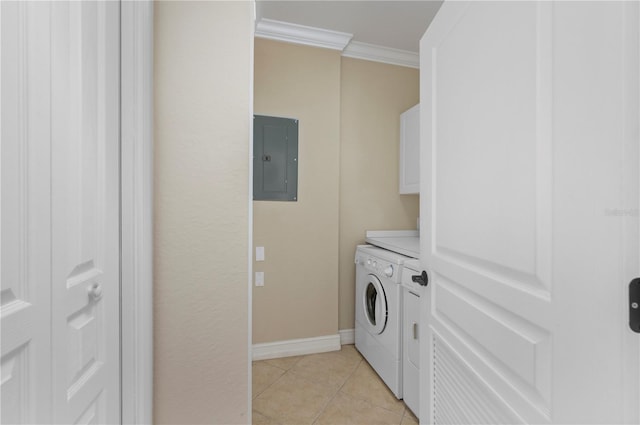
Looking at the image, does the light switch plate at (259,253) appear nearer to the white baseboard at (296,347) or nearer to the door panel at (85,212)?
the white baseboard at (296,347)

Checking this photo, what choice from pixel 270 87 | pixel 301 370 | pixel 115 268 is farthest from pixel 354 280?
pixel 115 268

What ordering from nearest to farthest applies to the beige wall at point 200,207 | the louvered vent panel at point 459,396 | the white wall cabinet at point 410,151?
the louvered vent panel at point 459,396 < the beige wall at point 200,207 < the white wall cabinet at point 410,151

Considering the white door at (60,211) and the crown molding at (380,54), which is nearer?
the white door at (60,211)

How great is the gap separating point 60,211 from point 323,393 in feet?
5.97

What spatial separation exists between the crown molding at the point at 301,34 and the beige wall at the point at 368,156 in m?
0.21

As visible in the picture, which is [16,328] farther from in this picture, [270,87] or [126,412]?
[270,87]

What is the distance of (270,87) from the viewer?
2.37 metres

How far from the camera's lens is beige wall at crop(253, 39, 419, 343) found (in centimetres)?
238

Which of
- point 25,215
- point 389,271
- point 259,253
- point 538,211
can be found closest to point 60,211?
point 25,215

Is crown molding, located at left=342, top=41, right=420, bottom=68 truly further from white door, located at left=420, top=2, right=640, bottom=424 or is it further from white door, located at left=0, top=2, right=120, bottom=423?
white door, located at left=0, top=2, right=120, bottom=423

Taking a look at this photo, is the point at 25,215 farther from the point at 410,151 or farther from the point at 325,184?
the point at 410,151

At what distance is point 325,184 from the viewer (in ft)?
8.18

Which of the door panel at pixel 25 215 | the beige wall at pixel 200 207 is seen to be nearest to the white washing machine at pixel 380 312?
the beige wall at pixel 200 207

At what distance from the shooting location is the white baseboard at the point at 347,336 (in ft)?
8.48
